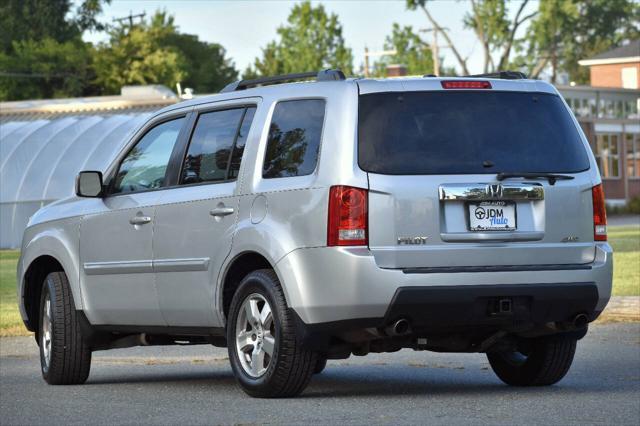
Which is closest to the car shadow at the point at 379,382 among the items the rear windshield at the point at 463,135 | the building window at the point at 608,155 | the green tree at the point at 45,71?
the rear windshield at the point at 463,135

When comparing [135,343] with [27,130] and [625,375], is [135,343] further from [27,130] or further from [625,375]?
[27,130]

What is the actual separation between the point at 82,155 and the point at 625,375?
118 feet

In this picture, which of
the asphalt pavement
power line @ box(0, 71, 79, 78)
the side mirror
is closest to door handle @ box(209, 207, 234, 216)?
the asphalt pavement

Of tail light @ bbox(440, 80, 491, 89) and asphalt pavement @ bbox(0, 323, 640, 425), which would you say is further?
tail light @ bbox(440, 80, 491, 89)

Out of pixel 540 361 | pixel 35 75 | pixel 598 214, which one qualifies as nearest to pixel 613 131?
pixel 35 75

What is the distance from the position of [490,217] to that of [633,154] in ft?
207

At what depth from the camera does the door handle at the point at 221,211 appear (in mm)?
9312

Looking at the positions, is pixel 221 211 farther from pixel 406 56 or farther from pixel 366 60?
pixel 406 56

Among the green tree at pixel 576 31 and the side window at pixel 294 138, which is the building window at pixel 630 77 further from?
the side window at pixel 294 138

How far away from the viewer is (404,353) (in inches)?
505

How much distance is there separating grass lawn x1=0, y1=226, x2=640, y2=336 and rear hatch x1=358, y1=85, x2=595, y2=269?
8.62 m

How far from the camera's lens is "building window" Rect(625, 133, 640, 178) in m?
69.8

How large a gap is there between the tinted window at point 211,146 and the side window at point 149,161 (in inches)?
10.1

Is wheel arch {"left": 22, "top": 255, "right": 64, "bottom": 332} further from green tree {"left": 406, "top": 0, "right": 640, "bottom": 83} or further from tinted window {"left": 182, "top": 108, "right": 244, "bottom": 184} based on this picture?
green tree {"left": 406, "top": 0, "right": 640, "bottom": 83}
